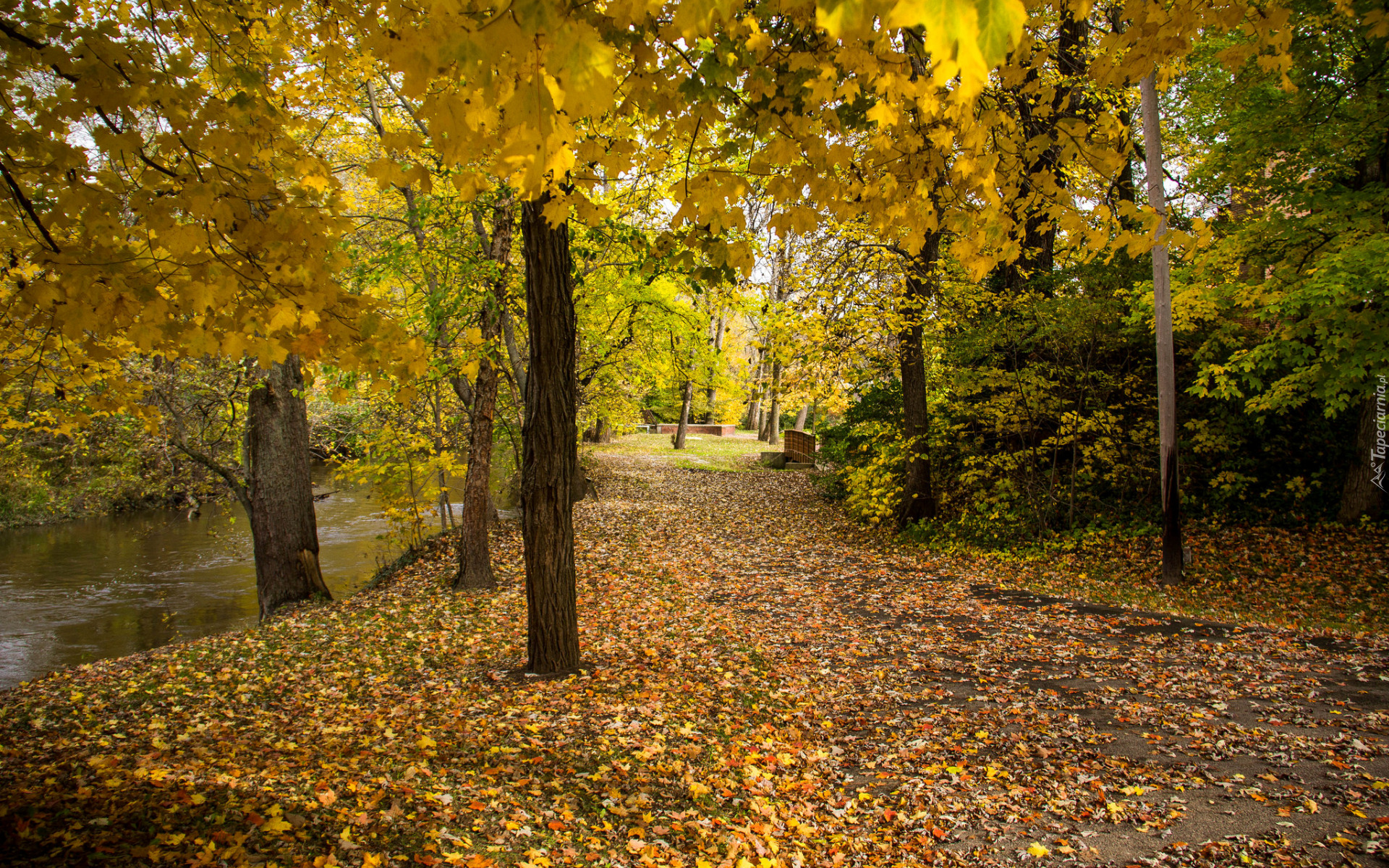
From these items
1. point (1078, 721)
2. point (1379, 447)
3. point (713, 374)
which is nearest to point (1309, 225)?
point (1379, 447)

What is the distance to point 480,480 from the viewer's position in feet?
27.5

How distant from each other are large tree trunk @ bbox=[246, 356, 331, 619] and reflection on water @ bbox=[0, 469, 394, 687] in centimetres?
121

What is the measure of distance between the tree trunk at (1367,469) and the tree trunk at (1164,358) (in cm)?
287

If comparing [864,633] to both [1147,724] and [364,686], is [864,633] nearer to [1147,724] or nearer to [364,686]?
[1147,724]

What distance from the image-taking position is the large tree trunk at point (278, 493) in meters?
8.57

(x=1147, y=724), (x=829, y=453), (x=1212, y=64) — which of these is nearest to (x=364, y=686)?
(x=1147, y=724)

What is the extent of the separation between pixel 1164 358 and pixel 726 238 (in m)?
6.32

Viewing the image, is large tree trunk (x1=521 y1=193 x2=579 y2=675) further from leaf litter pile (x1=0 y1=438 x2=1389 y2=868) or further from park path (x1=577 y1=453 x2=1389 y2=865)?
park path (x1=577 y1=453 x2=1389 y2=865)

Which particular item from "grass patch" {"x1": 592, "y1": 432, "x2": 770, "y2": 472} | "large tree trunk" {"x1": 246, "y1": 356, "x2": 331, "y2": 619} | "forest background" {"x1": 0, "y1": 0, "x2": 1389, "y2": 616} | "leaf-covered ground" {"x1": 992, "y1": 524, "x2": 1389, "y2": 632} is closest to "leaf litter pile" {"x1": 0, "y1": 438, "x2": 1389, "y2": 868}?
"leaf-covered ground" {"x1": 992, "y1": 524, "x2": 1389, "y2": 632}

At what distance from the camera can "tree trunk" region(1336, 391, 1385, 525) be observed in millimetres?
8656

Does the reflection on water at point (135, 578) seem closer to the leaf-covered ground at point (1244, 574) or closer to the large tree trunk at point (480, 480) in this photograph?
the large tree trunk at point (480, 480)

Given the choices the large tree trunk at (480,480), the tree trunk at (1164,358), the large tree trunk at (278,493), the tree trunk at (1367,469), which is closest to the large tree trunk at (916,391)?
the tree trunk at (1164,358)

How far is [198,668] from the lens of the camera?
5.78m

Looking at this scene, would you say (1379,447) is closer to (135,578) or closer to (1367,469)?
(1367,469)
